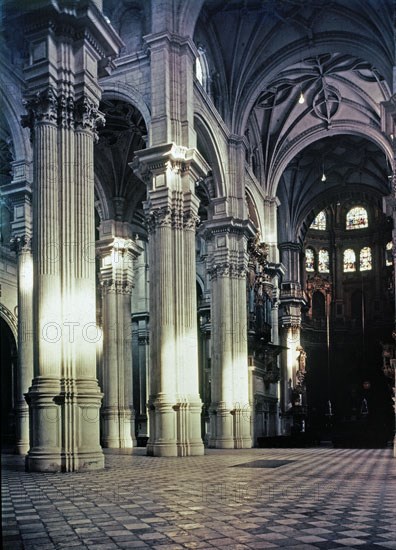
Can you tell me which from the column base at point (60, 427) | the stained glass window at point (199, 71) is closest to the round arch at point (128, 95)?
the stained glass window at point (199, 71)

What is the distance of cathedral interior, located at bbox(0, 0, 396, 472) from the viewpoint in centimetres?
1341

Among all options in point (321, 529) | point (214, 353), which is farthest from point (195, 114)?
point (321, 529)

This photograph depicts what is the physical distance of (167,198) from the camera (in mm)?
20297

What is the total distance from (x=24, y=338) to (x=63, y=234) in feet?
22.6

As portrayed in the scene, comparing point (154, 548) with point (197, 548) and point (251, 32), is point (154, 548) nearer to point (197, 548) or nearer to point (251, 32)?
point (197, 548)

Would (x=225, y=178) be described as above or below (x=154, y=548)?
above

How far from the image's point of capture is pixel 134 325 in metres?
36.3

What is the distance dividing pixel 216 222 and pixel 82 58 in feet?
45.8

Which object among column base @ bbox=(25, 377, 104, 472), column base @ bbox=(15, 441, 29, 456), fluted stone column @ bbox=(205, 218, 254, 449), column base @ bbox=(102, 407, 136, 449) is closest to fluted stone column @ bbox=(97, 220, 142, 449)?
column base @ bbox=(102, 407, 136, 449)

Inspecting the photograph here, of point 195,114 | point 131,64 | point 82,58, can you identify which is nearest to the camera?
point 82,58

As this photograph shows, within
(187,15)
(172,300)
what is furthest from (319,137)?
(172,300)

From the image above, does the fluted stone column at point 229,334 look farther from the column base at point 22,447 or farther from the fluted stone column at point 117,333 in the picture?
the column base at point 22,447

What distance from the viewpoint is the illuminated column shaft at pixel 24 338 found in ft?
63.0

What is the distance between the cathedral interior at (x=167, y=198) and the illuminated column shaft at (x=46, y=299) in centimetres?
3
